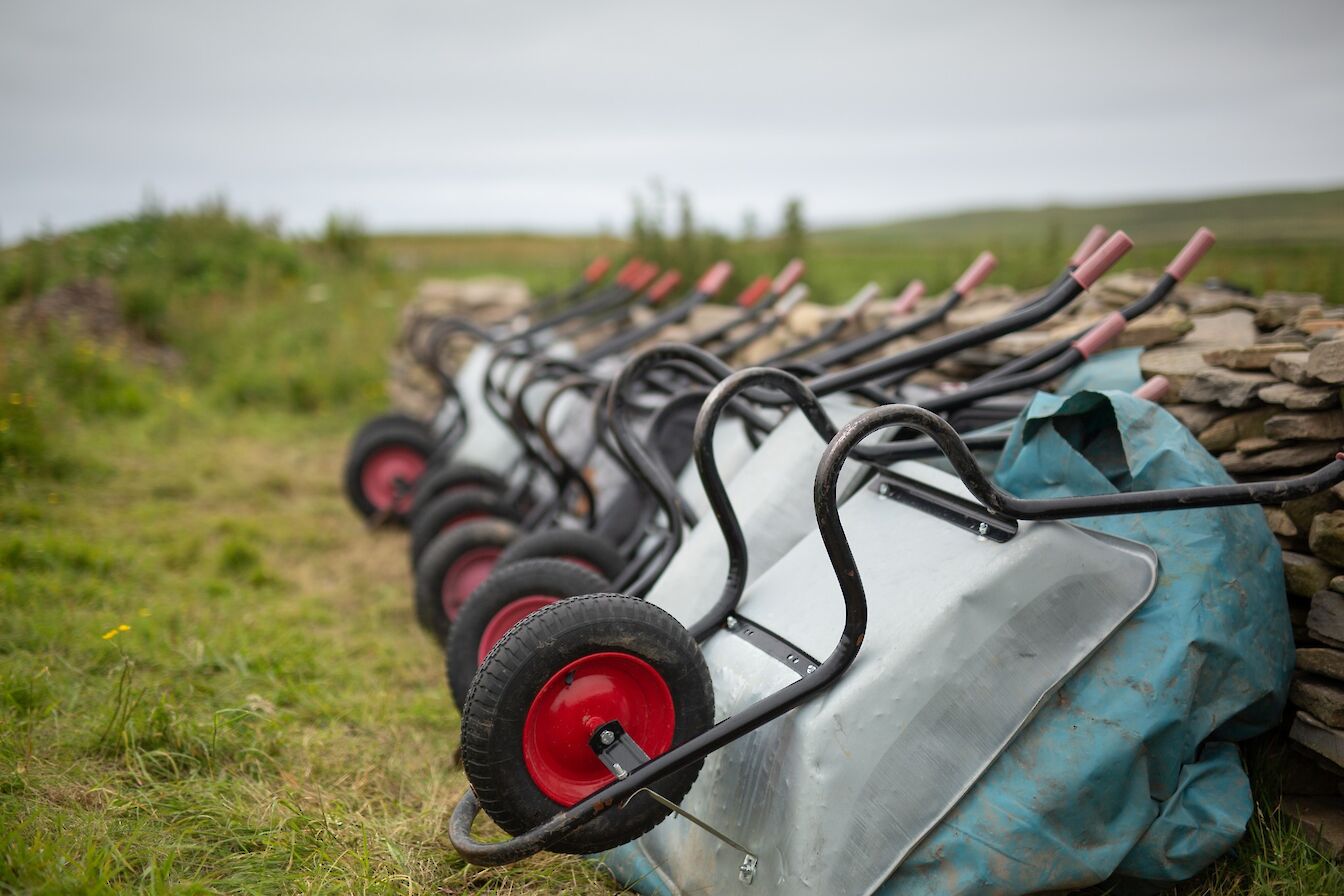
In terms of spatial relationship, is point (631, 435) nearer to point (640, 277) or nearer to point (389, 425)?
point (640, 277)

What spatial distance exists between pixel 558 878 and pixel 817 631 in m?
0.72

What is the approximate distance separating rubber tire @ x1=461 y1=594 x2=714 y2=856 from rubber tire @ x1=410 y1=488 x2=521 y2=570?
2046 millimetres

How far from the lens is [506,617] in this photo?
2.38m

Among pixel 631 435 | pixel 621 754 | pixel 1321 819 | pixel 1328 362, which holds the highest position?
pixel 1328 362

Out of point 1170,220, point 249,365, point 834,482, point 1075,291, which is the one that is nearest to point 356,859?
point 834,482

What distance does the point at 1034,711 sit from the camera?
68.2 inches

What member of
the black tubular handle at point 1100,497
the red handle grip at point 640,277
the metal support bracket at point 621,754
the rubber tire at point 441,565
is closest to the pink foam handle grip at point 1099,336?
the black tubular handle at point 1100,497

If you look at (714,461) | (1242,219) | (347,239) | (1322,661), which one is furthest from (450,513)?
(347,239)

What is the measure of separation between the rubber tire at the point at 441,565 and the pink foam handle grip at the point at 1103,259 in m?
1.89

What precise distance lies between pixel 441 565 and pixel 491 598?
836 millimetres

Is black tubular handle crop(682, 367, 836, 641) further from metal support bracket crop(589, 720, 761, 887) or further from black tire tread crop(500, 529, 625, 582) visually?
black tire tread crop(500, 529, 625, 582)

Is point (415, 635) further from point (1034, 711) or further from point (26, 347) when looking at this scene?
point (26, 347)

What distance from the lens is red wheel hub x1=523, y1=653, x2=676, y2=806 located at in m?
1.65

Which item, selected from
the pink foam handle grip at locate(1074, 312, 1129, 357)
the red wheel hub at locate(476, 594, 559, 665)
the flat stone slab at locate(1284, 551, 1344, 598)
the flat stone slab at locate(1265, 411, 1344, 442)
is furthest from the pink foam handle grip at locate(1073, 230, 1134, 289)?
the red wheel hub at locate(476, 594, 559, 665)
